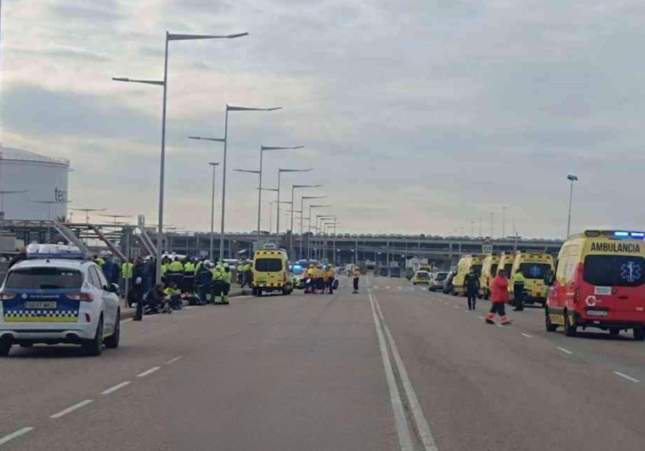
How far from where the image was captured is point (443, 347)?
26.6 meters

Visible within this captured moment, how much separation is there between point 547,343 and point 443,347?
4.01 metres

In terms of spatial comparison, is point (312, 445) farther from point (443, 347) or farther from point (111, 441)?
point (443, 347)

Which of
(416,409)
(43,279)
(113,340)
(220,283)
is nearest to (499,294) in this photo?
(113,340)

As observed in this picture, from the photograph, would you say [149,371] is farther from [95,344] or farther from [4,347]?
[4,347]

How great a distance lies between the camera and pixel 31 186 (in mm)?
100250

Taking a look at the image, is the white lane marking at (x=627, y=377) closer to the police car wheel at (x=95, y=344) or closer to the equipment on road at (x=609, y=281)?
the equipment on road at (x=609, y=281)

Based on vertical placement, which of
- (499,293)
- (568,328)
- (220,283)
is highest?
(499,293)

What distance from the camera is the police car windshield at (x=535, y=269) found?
54.7 metres

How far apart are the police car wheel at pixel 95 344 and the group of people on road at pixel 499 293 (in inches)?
654

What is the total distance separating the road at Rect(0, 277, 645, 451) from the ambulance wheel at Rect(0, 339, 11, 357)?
1.05ft

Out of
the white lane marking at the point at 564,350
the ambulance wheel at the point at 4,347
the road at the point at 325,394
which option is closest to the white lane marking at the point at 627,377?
the road at the point at 325,394

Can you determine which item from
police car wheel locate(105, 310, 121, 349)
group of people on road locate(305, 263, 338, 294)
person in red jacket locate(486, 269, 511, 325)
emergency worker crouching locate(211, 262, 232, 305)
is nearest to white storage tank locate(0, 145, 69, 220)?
group of people on road locate(305, 263, 338, 294)

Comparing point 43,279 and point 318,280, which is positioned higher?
point 43,279

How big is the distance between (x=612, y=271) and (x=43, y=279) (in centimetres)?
1556
